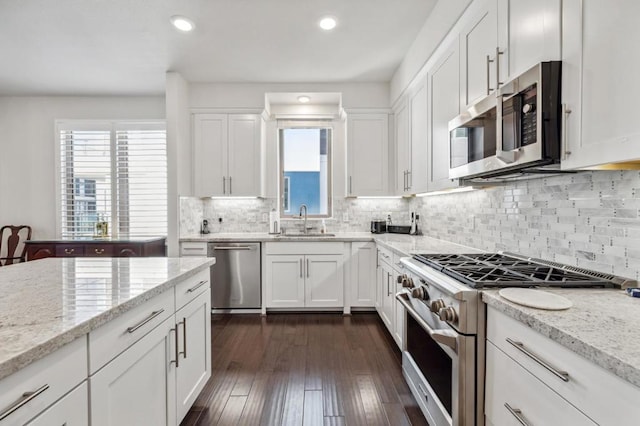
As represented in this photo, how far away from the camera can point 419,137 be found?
2.86m

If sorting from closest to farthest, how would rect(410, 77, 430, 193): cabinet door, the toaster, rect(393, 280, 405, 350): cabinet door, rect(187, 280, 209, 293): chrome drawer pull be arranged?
rect(187, 280, 209, 293): chrome drawer pull → rect(393, 280, 405, 350): cabinet door → rect(410, 77, 430, 193): cabinet door → the toaster

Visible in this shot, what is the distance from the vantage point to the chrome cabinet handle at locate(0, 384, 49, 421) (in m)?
0.64

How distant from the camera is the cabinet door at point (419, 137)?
8.79 ft

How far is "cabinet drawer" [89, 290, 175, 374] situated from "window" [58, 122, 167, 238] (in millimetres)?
3272

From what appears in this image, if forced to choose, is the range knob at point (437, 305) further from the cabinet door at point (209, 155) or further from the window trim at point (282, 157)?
the cabinet door at point (209, 155)

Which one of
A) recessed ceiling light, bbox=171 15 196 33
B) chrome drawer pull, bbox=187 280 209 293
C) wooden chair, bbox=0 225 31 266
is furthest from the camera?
wooden chair, bbox=0 225 31 266

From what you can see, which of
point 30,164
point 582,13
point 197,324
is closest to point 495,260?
point 582,13

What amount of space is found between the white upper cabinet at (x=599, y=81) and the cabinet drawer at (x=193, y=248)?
3.33 metres

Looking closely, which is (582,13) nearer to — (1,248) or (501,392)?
(501,392)

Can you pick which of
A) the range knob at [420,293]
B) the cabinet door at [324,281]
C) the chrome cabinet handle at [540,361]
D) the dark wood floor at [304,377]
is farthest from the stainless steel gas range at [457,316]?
the cabinet door at [324,281]

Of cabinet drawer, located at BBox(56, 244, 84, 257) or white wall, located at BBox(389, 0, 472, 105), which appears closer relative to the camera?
white wall, located at BBox(389, 0, 472, 105)

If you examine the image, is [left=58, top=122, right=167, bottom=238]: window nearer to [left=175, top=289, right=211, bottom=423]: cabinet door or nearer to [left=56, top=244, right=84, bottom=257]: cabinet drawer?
[left=56, top=244, right=84, bottom=257]: cabinet drawer

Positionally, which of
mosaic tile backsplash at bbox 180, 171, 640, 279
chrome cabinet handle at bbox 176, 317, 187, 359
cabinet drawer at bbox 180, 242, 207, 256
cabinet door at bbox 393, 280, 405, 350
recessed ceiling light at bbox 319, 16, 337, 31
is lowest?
cabinet door at bbox 393, 280, 405, 350

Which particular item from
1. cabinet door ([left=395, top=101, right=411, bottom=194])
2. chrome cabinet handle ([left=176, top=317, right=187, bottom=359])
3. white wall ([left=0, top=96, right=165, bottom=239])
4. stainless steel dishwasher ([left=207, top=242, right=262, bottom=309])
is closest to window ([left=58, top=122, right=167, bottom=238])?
white wall ([left=0, top=96, right=165, bottom=239])
